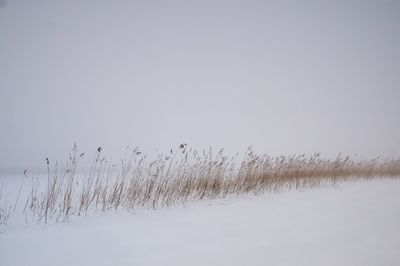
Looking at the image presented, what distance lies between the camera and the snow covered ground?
108 inches

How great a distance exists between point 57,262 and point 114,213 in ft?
7.09

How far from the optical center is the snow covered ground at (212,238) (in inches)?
108

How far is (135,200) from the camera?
5266mm

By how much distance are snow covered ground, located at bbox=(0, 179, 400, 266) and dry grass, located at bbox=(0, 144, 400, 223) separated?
0.42 metres

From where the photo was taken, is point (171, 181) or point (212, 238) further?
point (171, 181)

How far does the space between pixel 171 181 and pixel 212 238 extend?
103 inches

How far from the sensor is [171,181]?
5.93m

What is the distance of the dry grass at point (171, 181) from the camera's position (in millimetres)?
4723

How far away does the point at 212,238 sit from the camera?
3.41 metres

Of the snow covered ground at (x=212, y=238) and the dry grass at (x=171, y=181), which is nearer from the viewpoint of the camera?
the snow covered ground at (x=212, y=238)

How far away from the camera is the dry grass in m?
4.72

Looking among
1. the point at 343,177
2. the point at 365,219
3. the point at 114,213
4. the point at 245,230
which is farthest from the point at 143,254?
the point at 343,177

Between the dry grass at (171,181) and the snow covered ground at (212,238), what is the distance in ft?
1.37

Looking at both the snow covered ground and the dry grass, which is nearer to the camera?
the snow covered ground
